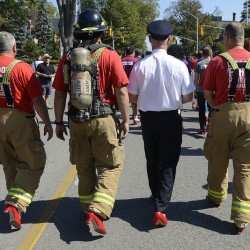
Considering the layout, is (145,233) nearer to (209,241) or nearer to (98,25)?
(209,241)

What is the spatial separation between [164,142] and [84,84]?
1.07 metres

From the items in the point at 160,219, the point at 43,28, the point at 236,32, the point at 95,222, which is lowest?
the point at 160,219

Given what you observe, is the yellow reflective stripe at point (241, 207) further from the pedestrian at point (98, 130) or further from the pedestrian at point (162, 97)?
the pedestrian at point (98, 130)

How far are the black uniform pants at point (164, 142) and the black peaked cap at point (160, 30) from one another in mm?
775

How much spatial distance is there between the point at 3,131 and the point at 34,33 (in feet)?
241

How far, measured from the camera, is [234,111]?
4.32m

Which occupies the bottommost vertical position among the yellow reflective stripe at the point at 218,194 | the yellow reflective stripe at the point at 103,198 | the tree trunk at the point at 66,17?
the yellow reflective stripe at the point at 218,194

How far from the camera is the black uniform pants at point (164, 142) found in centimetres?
445

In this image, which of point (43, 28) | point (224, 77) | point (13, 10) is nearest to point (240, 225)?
point (224, 77)

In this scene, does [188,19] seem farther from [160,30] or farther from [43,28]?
[160,30]

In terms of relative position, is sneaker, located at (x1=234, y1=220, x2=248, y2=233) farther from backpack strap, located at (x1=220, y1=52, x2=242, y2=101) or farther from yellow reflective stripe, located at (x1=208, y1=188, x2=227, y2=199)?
backpack strap, located at (x1=220, y1=52, x2=242, y2=101)

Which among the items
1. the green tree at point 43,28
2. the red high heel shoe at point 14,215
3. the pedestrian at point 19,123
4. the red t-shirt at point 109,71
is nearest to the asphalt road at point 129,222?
the red high heel shoe at point 14,215

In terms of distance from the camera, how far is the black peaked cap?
443cm

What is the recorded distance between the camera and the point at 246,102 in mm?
4352
